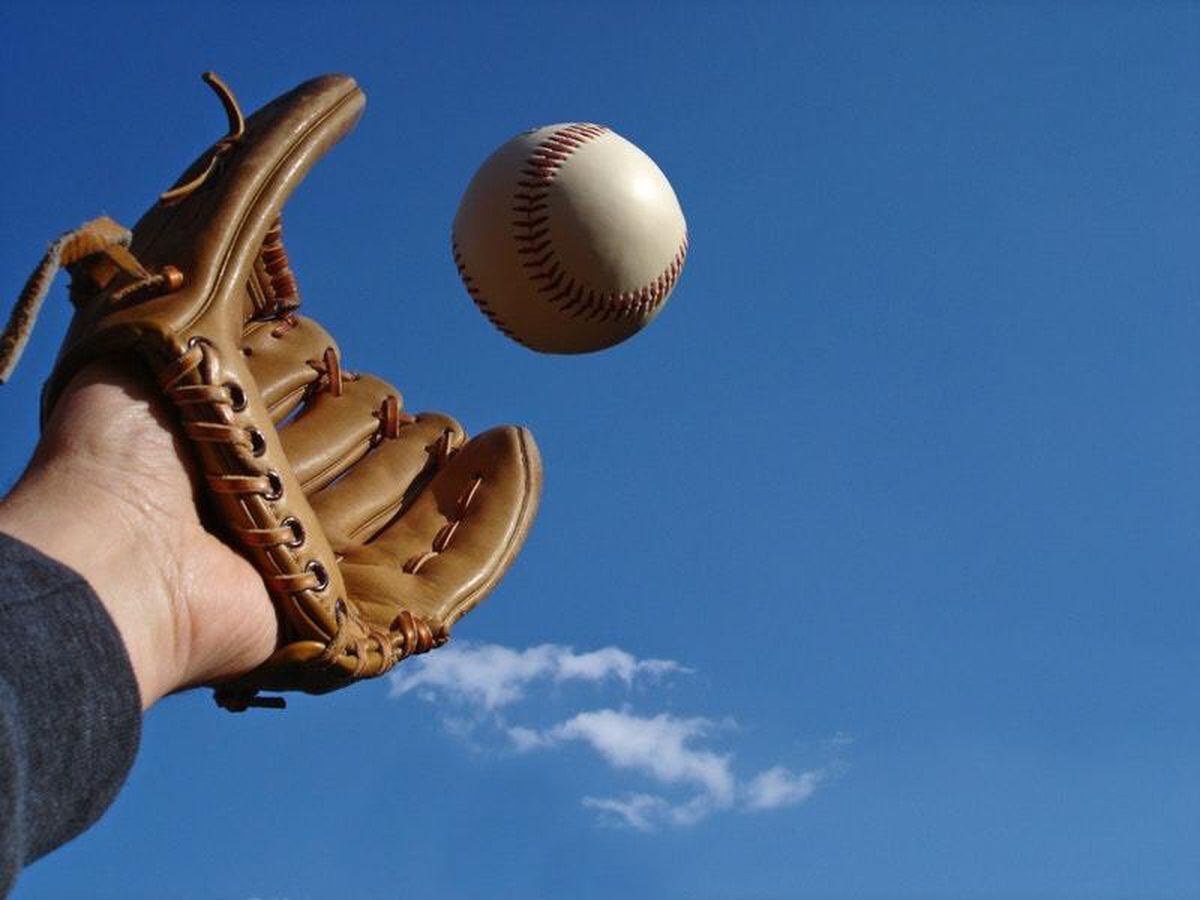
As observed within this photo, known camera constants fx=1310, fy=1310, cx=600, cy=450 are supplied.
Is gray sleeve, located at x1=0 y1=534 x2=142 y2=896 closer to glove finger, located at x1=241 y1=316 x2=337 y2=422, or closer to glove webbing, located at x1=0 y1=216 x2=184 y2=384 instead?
glove webbing, located at x1=0 y1=216 x2=184 y2=384

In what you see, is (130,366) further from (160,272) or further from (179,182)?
(179,182)

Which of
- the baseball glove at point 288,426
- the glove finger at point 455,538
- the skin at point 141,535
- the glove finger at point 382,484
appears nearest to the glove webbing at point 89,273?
the baseball glove at point 288,426

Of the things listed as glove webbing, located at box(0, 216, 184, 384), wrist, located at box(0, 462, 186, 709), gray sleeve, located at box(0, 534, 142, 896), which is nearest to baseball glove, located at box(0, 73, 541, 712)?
glove webbing, located at box(0, 216, 184, 384)

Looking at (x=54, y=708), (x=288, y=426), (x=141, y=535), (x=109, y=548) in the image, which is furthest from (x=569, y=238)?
(x=54, y=708)

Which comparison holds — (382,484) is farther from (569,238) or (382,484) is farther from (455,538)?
(569,238)

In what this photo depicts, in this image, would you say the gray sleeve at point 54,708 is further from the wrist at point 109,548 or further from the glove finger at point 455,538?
the glove finger at point 455,538

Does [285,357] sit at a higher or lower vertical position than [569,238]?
lower
